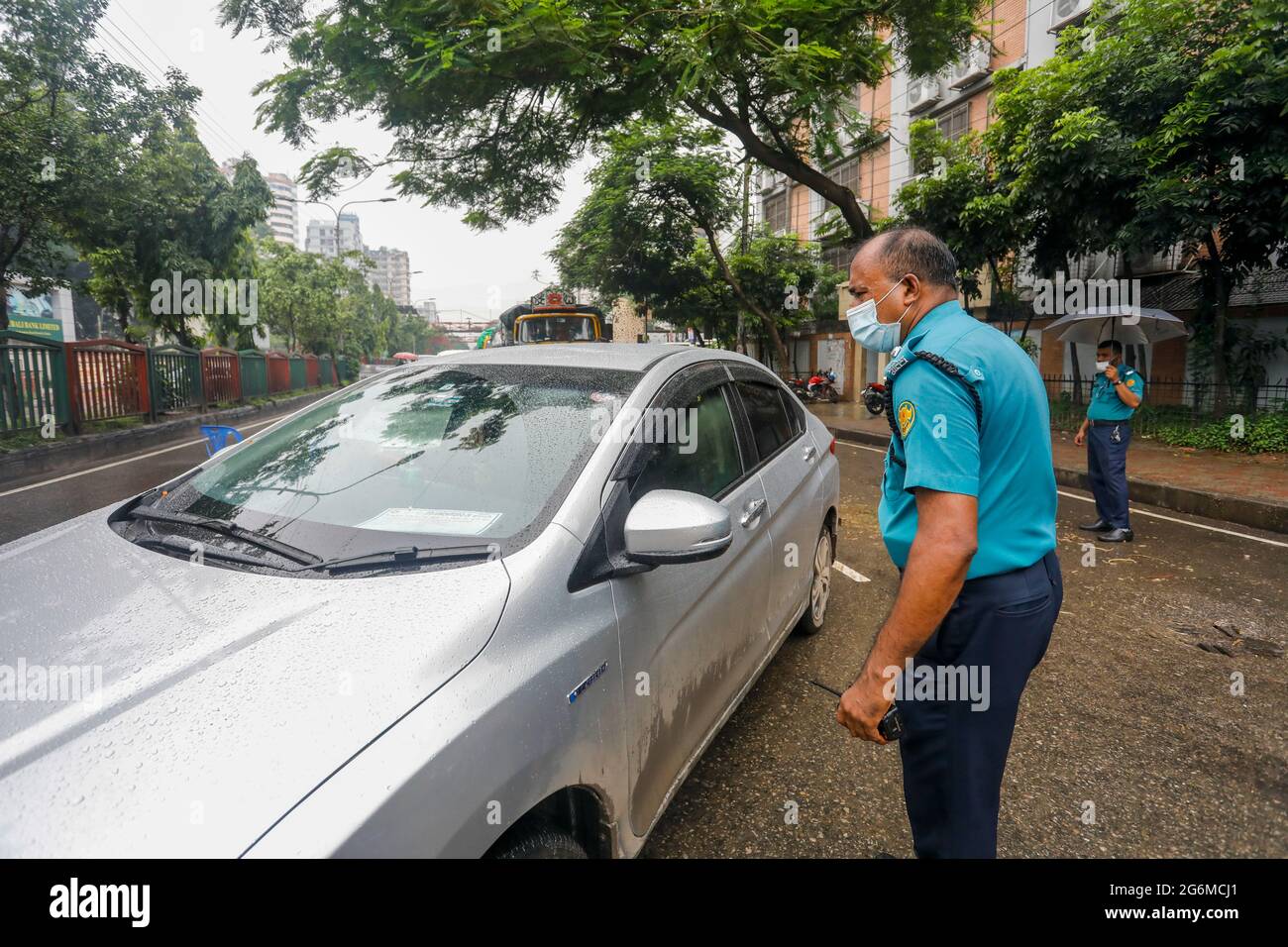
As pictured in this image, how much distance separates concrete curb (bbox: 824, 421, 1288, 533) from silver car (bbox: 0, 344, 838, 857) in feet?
17.3

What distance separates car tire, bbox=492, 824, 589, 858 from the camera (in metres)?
1.37

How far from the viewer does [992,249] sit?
1365 cm

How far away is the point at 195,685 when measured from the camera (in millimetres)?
1229

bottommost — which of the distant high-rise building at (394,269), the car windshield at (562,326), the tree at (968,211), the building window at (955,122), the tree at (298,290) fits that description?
the car windshield at (562,326)

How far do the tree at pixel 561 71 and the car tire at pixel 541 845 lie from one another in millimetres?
7249

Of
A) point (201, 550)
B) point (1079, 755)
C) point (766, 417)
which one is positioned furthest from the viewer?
point (766, 417)

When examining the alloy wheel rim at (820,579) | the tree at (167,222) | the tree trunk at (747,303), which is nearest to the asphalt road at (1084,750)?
the alloy wheel rim at (820,579)

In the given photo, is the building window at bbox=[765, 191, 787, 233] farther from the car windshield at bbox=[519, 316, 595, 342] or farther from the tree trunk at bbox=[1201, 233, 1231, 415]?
the tree trunk at bbox=[1201, 233, 1231, 415]

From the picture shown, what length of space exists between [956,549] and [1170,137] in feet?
37.1

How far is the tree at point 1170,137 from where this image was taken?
906 cm

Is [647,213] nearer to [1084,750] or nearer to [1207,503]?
[1207,503]

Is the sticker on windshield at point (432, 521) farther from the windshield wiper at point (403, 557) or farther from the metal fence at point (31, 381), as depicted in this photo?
the metal fence at point (31, 381)

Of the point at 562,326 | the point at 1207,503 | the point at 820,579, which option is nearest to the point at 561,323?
the point at 562,326

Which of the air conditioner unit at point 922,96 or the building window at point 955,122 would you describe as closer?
the building window at point 955,122
